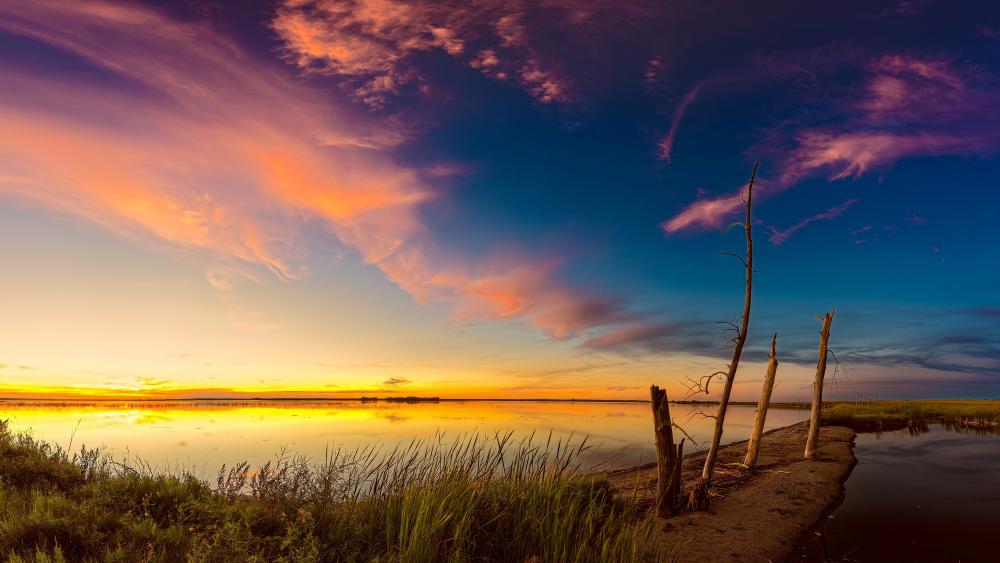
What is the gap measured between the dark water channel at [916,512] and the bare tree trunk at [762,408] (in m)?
3.35

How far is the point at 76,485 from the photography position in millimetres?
12094

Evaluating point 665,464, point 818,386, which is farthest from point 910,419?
point 665,464

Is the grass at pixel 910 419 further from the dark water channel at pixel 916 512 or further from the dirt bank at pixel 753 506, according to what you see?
the dirt bank at pixel 753 506

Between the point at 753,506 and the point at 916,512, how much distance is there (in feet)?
17.3

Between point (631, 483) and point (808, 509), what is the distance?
17.8ft

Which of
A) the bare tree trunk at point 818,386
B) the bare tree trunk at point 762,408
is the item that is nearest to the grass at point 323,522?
the bare tree trunk at point 762,408

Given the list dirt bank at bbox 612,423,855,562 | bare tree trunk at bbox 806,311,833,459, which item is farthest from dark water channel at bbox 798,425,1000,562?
bare tree trunk at bbox 806,311,833,459

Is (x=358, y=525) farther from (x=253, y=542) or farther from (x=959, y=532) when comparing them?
(x=959, y=532)

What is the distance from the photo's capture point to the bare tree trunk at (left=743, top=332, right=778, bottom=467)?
71.1 ft

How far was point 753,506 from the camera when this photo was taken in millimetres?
15609

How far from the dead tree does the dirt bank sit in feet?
1.39

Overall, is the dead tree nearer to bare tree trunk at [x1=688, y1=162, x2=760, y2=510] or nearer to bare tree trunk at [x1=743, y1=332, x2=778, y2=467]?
bare tree trunk at [x1=688, y1=162, x2=760, y2=510]

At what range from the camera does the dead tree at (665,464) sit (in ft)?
47.8

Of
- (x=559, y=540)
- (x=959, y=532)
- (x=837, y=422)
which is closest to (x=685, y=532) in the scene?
(x=559, y=540)
